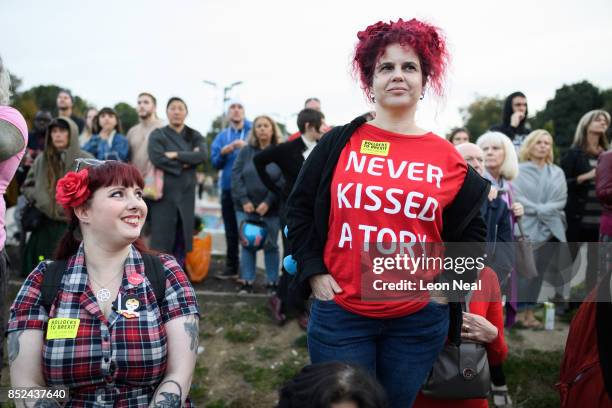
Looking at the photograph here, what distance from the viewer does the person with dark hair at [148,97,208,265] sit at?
5719 mm

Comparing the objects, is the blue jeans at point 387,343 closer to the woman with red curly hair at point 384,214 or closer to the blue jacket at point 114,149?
the woman with red curly hair at point 384,214

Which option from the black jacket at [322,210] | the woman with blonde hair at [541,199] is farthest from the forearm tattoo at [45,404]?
the woman with blonde hair at [541,199]

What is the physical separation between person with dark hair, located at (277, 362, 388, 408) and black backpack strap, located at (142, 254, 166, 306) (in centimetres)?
82

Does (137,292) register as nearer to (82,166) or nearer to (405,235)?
(82,166)

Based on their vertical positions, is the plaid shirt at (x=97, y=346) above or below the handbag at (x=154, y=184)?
below

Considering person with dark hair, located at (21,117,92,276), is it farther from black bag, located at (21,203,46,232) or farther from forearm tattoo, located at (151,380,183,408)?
forearm tattoo, located at (151,380,183,408)

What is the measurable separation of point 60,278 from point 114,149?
14.2 ft

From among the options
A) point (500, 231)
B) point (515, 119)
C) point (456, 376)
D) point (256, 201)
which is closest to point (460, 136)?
point (515, 119)

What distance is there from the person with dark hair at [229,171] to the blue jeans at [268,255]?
1.88 ft

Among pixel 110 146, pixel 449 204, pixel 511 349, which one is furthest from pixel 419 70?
pixel 110 146

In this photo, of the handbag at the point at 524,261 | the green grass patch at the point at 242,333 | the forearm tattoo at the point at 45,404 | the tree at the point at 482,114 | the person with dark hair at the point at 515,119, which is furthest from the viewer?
the tree at the point at 482,114

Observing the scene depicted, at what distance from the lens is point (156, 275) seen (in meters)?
2.32

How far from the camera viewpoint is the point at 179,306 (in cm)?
229

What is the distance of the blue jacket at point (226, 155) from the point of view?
21.1 ft
